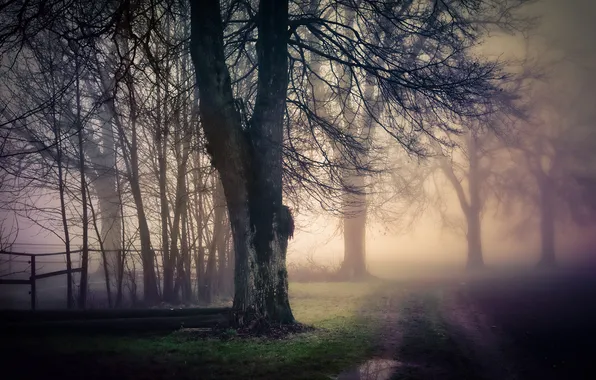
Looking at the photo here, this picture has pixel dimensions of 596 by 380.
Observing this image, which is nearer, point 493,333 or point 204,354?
point 204,354

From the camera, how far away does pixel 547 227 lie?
2242 centimetres

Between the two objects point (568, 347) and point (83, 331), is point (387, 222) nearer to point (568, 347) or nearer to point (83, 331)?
point (568, 347)

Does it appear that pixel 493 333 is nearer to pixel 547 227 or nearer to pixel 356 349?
pixel 356 349

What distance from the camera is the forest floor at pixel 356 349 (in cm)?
580

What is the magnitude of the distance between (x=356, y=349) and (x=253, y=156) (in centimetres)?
369

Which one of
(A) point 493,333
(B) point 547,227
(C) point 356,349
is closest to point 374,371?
(C) point 356,349

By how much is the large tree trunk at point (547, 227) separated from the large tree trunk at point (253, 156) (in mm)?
17992

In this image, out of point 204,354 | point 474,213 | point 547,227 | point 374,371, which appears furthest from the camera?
point 547,227

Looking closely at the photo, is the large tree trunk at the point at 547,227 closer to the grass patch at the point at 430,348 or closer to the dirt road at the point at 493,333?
the dirt road at the point at 493,333

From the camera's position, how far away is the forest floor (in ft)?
19.0

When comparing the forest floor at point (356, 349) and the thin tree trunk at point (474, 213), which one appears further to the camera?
the thin tree trunk at point (474, 213)

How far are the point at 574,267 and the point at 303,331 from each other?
18547 millimetres

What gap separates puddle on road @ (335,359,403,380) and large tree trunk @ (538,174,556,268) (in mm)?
18786

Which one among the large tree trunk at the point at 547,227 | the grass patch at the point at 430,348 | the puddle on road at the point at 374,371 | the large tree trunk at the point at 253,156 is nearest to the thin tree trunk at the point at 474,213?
the large tree trunk at the point at 547,227
